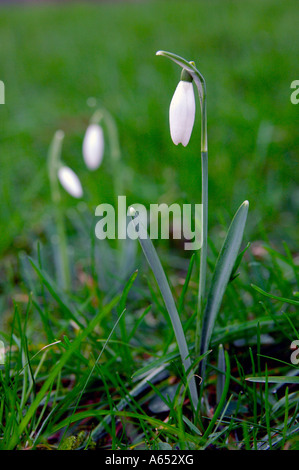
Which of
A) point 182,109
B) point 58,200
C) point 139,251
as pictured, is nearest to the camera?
point 182,109

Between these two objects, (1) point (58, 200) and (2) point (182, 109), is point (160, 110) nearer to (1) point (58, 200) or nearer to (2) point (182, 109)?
(1) point (58, 200)

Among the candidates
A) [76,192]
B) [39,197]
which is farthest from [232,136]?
[76,192]

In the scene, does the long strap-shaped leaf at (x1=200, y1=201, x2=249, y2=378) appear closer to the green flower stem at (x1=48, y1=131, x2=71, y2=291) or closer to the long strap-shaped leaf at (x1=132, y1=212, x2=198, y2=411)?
the long strap-shaped leaf at (x1=132, y1=212, x2=198, y2=411)

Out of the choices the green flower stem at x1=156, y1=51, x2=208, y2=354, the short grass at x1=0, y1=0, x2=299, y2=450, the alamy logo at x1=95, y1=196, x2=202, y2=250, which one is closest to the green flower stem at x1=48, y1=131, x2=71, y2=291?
the short grass at x1=0, y1=0, x2=299, y2=450

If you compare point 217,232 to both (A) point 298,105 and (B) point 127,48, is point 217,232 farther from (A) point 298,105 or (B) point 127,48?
(B) point 127,48

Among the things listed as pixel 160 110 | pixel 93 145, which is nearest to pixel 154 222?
pixel 93 145

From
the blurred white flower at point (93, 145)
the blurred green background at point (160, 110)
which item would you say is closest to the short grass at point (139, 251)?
the blurred green background at point (160, 110)
